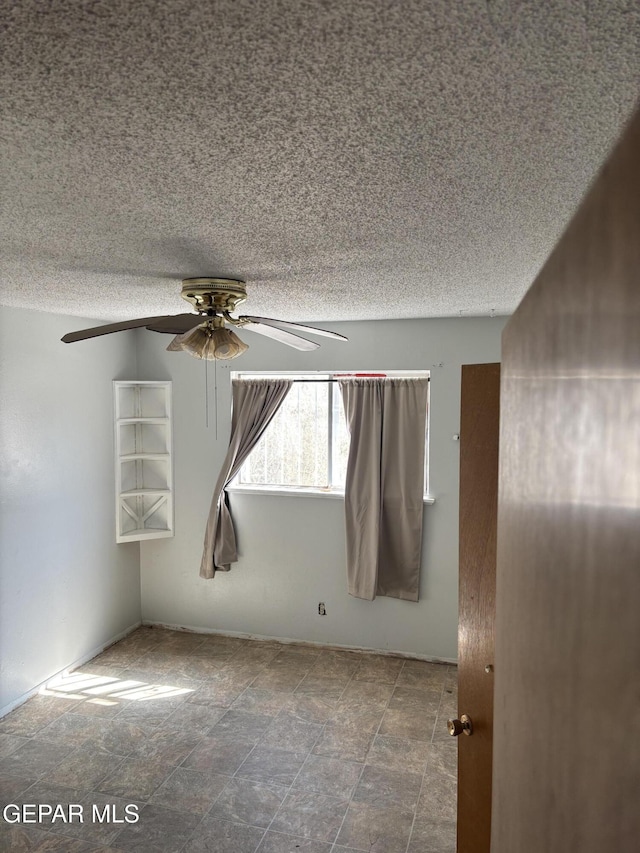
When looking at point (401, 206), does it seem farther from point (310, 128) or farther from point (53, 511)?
point (53, 511)

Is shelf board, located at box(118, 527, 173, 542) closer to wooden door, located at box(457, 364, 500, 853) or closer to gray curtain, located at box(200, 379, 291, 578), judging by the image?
gray curtain, located at box(200, 379, 291, 578)

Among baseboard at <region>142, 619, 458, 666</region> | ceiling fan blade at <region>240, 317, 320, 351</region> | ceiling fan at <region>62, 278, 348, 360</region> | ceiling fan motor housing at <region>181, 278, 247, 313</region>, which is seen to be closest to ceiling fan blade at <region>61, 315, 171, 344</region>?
ceiling fan at <region>62, 278, 348, 360</region>

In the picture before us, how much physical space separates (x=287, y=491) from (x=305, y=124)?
3968 mm

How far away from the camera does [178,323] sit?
2709 millimetres

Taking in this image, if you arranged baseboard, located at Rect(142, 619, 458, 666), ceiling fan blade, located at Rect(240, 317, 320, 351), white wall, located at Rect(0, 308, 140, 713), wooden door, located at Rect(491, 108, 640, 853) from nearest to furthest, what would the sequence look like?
wooden door, located at Rect(491, 108, 640, 853) < ceiling fan blade, located at Rect(240, 317, 320, 351) < white wall, located at Rect(0, 308, 140, 713) < baseboard, located at Rect(142, 619, 458, 666)

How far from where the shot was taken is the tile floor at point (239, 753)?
9.62 ft

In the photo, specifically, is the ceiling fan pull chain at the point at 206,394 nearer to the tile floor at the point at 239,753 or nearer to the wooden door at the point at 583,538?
the tile floor at the point at 239,753

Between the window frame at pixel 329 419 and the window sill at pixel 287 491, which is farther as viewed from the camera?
the window sill at pixel 287 491

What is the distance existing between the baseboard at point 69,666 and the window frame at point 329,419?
5.02 feet

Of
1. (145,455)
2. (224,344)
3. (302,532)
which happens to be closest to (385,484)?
(302,532)

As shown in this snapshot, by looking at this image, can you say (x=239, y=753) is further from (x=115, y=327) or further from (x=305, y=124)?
(x=305, y=124)

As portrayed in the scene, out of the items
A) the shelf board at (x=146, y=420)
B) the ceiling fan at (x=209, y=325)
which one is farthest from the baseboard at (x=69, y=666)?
the ceiling fan at (x=209, y=325)

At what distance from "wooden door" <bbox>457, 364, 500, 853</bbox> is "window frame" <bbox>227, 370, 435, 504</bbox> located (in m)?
2.64

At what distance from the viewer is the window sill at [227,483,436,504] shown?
4953 millimetres
